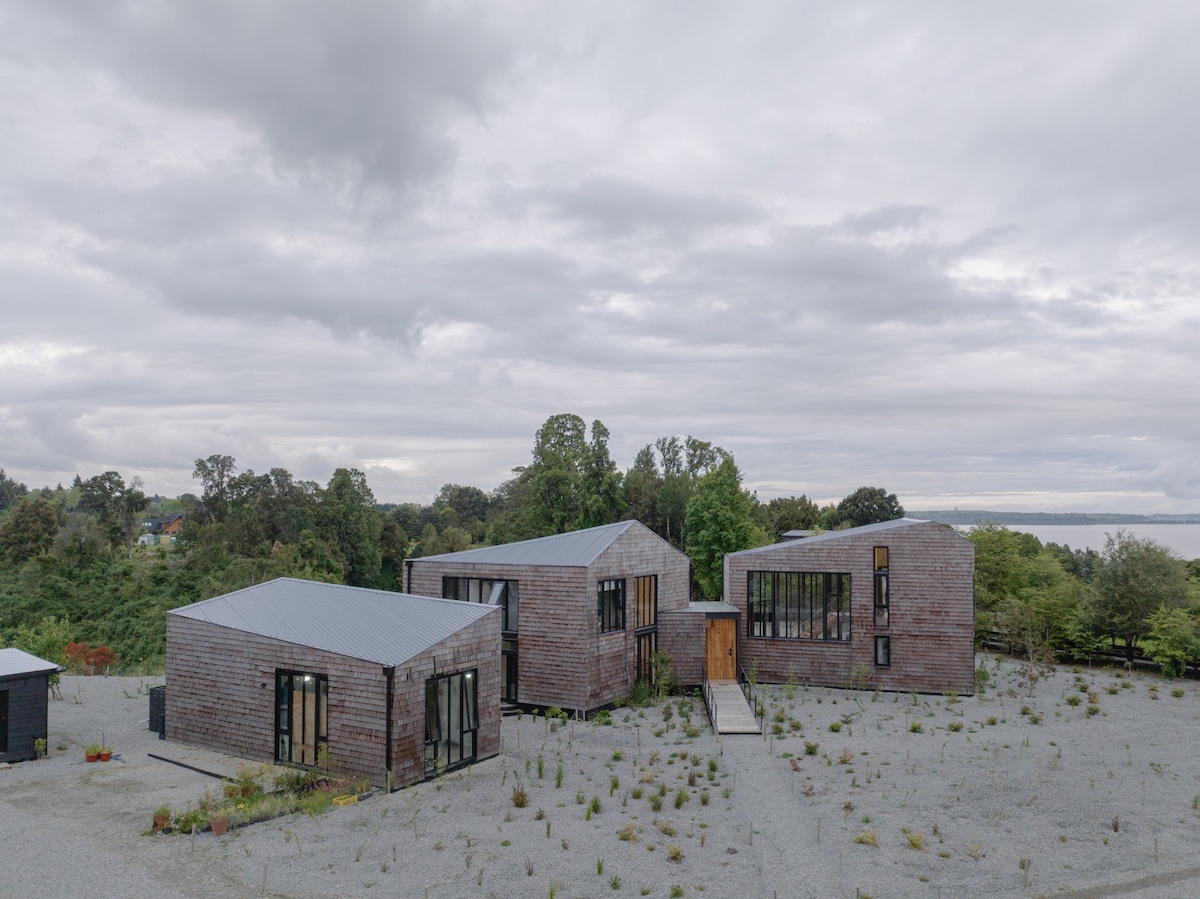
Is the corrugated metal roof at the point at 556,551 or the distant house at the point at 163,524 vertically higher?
the corrugated metal roof at the point at 556,551

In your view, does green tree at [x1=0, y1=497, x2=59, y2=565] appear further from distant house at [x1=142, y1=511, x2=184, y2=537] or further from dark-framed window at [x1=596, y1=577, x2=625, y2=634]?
dark-framed window at [x1=596, y1=577, x2=625, y2=634]

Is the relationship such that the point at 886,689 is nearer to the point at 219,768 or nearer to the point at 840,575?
the point at 840,575

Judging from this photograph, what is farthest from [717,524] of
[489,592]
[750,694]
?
[489,592]

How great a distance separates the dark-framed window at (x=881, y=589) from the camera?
2295 centimetres

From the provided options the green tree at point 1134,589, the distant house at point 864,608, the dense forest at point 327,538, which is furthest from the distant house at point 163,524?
the green tree at point 1134,589

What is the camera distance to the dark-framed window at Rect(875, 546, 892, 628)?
2295cm

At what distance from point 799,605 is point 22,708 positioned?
64.0 feet

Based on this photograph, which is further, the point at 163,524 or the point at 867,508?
the point at 163,524

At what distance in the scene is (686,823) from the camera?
12.2 meters

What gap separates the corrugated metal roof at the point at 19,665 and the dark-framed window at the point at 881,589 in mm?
20774

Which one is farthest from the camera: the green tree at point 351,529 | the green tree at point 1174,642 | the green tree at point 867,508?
the green tree at point 867,508

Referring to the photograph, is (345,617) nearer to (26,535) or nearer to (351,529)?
(351,529)

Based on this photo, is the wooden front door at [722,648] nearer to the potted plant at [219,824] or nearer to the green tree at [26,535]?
the potted plant at [219,824]

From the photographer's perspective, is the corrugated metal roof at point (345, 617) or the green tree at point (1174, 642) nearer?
the corrugated metal roof at point (345, 617)
